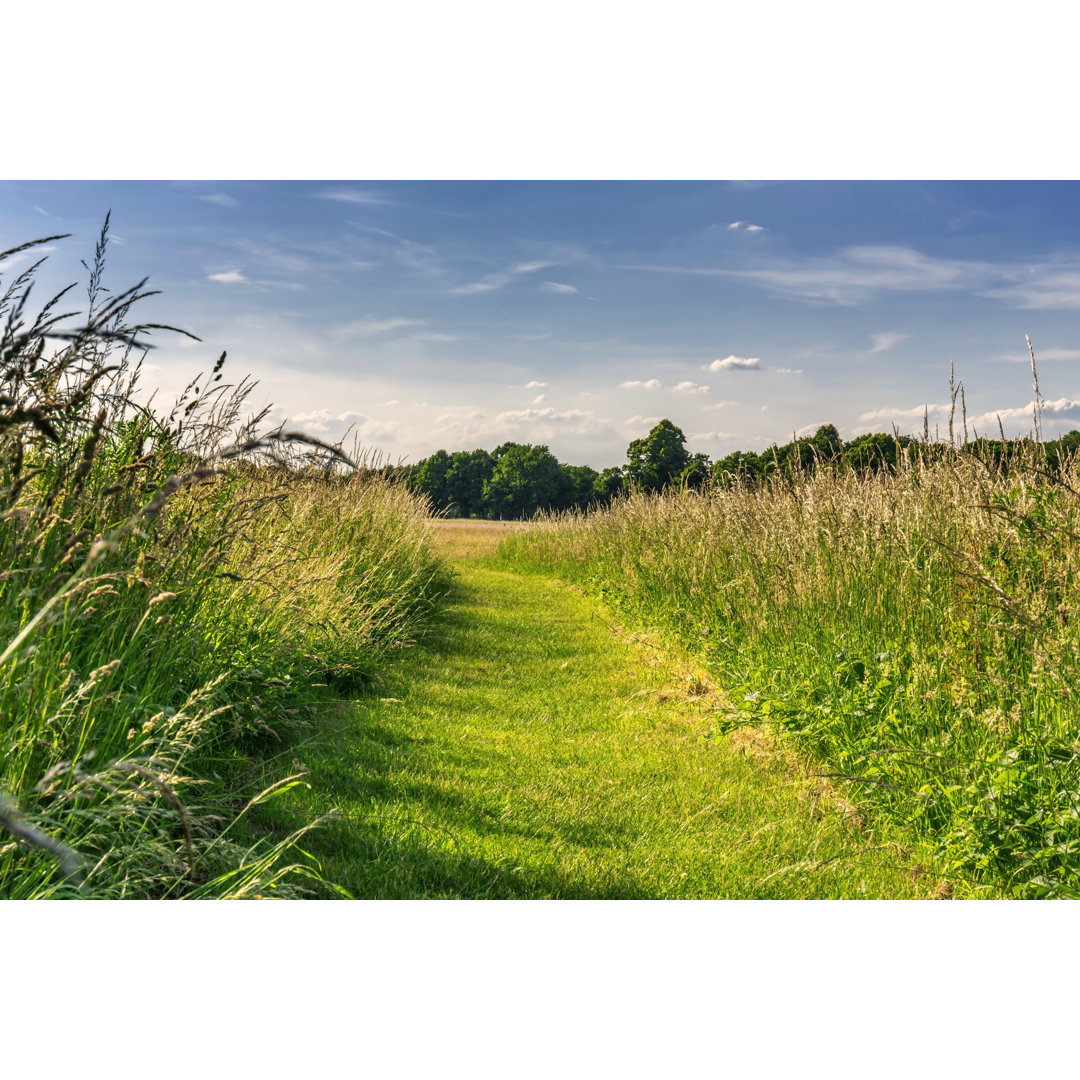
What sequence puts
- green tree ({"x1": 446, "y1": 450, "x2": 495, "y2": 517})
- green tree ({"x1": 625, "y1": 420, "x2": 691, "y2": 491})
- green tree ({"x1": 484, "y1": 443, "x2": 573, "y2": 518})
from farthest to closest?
green tree ({"x1": 446, "y1": 450, "x2": 495, "y2": 517})
green tree ({"x1": 484, "y1": 443, "x2": 573, "y2": 518})
green tree ({"x1": 625, "y1": 420, "x2": 691, "y2": 491})

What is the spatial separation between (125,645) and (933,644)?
3.91m

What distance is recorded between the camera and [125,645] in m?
2.76

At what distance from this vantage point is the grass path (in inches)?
114

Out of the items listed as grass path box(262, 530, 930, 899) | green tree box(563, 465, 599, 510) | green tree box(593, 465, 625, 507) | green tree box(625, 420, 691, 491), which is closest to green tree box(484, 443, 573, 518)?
green tree box(563, 465, 599, 510)

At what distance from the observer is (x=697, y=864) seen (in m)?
3.12

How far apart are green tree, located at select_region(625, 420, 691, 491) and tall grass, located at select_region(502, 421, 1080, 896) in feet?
95.9

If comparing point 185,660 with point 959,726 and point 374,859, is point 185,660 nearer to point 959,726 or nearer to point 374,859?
point 374,859

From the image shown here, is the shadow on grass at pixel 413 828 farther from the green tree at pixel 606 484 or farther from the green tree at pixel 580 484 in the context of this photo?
the green tree at pixel 580 484

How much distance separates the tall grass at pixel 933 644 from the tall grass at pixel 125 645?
2.40 metres

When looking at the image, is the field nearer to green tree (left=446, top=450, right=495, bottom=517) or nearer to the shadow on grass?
the shadow on grass

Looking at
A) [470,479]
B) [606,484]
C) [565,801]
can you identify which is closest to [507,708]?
[565,801]

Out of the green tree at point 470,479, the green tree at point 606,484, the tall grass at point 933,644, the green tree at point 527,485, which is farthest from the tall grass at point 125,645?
the green tree at point 470,479

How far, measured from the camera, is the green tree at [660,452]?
3553 centimetres

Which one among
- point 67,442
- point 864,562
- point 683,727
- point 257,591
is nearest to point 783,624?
point 864,562
